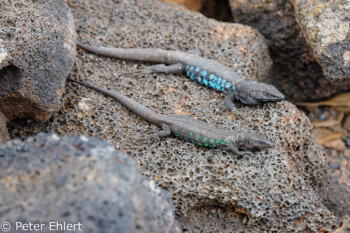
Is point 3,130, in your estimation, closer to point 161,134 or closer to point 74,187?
point 161,134

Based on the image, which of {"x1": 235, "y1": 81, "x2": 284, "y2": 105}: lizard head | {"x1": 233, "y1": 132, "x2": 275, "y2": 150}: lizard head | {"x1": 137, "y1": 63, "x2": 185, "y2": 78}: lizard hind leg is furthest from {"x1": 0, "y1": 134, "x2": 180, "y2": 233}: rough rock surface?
{"x1": 137, "y1": 63, "x2": 185, "y2": 78}: lizard hind leg

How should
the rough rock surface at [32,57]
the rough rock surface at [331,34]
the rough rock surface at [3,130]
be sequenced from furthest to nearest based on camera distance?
the rough rock surface at [331,34]
the rough rock surface at [3,130]
the rough rock surface at [32,57]

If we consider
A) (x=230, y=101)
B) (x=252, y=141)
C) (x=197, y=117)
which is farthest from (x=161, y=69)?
(x=252, y=141)

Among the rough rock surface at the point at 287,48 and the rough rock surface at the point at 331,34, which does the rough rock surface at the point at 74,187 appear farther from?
the rough rock surface at the point at 287,48

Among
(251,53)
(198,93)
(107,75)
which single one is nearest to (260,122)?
(198,93)

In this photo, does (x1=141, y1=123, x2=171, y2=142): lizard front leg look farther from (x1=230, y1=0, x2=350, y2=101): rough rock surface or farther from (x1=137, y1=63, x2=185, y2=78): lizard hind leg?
(x1=230, y1=0, x2=350, y2=101): rough rock surface

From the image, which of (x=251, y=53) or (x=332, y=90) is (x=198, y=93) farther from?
(x=332, y=90)

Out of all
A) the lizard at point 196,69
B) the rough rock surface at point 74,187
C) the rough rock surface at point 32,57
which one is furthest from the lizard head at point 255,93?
the rough rock surface at point 74,187
